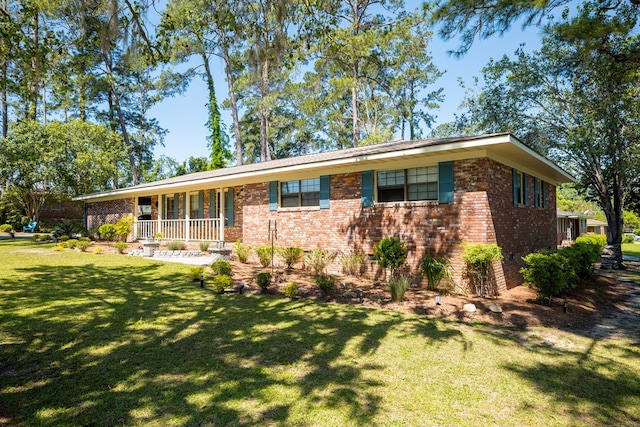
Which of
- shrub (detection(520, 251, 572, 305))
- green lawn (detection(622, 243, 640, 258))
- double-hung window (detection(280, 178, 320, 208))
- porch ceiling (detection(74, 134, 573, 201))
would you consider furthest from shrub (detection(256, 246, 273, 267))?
green lawn (detection(622, 243, 640, 258))

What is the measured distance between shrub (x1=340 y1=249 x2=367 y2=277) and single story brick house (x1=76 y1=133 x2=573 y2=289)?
0.22 metres

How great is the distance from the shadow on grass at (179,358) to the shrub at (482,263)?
9.30ft

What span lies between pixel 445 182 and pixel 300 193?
5194mm

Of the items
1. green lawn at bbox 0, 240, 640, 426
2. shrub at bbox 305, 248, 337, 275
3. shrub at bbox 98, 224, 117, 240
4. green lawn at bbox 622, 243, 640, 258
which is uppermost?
shrub at bbox 98, 224, 117, 240

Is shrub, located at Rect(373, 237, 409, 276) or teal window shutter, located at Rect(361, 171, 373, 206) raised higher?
teal window shutter, located at Rect(361, 171, 373, 206)

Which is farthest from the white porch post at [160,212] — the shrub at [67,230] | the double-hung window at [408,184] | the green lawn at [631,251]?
the green lawn at [631,251]

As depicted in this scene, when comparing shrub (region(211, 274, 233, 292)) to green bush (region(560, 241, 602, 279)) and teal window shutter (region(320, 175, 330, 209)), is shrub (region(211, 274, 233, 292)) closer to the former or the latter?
teal window shutter (region(320, 175, 330, 209))

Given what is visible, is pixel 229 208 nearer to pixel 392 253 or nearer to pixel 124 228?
pixel 124 228

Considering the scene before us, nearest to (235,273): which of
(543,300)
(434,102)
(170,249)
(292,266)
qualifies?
(292,266)

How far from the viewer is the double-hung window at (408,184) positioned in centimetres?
962

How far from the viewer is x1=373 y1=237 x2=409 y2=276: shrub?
9.48 meters

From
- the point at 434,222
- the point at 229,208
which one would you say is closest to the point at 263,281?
the point at 434,222

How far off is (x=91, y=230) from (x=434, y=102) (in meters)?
29.1

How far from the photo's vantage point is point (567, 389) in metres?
4.04
